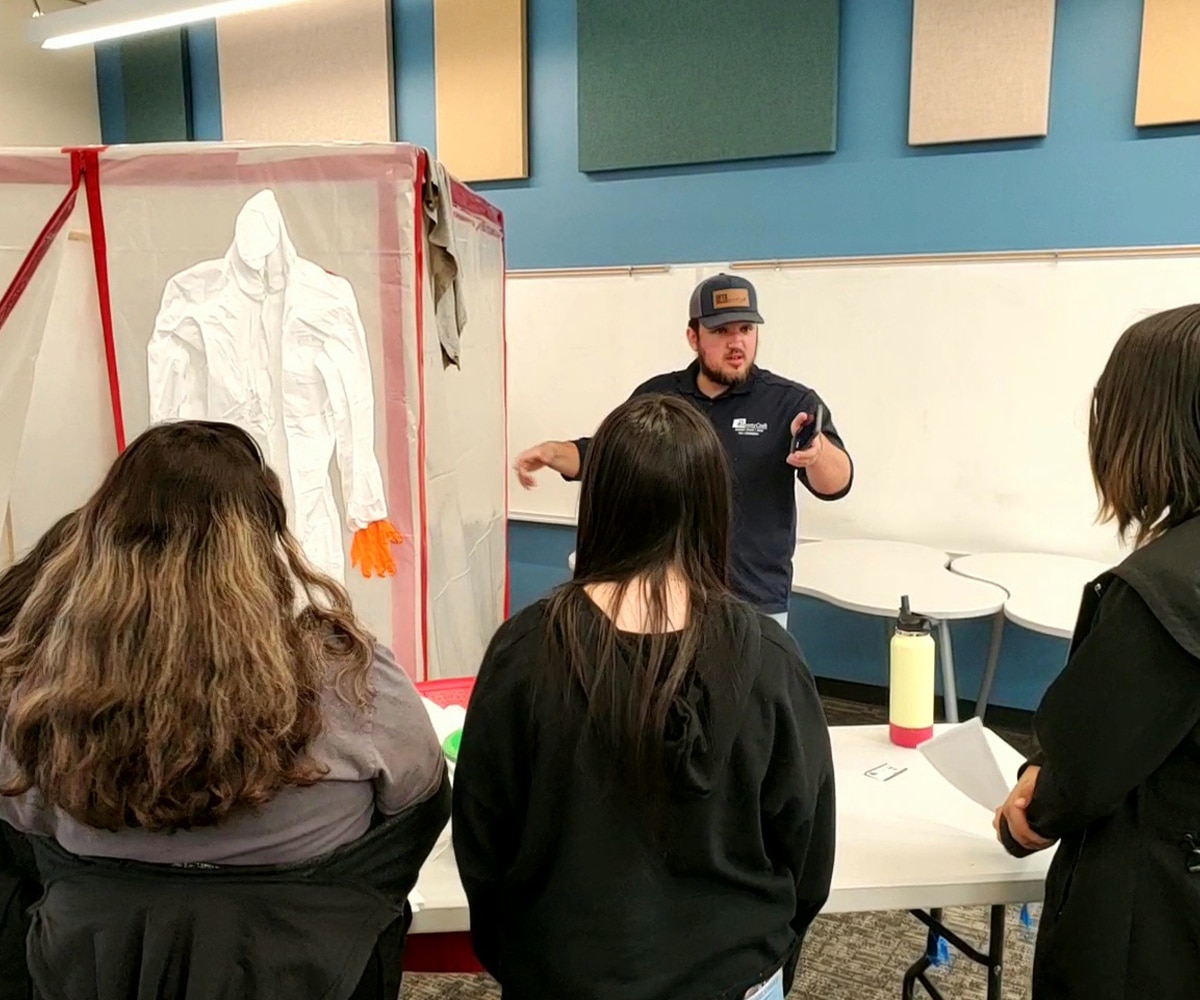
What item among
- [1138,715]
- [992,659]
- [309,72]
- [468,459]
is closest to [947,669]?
[992,659]

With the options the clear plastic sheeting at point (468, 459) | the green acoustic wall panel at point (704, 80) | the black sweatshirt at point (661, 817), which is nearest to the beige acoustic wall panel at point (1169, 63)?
the green acoustic wall panel at point (704, 80)

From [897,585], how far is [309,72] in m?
3.46

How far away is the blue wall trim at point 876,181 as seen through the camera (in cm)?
307

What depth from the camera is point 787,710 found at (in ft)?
3.16

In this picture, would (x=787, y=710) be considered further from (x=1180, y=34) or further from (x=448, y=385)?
(x=1180, y=34)

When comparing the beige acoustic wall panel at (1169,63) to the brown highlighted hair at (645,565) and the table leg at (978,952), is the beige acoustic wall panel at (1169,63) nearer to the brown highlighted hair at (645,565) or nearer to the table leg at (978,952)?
the table leg at (978,952)

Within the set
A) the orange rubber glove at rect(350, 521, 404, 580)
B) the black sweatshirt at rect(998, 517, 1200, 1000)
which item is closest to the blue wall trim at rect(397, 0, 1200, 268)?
the orange rubber glove at rect(350, 521, 404, 580)

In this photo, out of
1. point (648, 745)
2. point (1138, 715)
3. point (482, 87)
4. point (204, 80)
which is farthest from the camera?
point (204, 80)

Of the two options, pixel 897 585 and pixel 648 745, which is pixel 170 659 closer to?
pixel 648 745

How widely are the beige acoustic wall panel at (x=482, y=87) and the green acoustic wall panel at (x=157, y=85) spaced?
1.47 m

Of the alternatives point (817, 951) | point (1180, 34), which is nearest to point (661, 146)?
point (1180, 34)

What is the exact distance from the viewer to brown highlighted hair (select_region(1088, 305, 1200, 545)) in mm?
1056

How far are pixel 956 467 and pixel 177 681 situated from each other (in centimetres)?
303

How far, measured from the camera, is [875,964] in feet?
7.22
